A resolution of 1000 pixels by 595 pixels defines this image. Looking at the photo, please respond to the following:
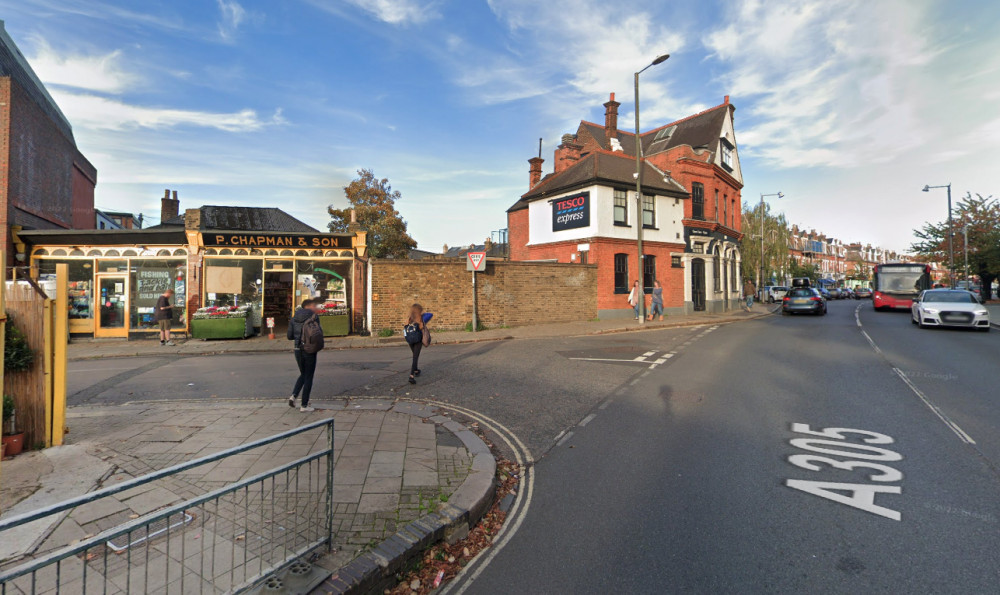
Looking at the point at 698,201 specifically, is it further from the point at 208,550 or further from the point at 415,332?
the point at 208,550

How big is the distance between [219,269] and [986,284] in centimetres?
5016

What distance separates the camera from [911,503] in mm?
3799

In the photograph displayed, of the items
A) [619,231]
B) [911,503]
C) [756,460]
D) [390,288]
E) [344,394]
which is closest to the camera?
→ [911,503]

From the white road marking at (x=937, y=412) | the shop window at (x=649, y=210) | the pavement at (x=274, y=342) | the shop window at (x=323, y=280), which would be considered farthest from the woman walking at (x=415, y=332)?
the shop window at (x=649, y=210)

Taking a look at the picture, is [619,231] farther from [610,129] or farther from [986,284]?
[986,284]

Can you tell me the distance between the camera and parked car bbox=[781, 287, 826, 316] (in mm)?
24422

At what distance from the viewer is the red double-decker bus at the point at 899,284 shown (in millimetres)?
24484

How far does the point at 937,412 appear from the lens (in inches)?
249

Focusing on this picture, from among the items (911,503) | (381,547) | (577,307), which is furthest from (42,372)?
(577,307)

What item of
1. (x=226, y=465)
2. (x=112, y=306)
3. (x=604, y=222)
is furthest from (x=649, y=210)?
(x=112, y=306)

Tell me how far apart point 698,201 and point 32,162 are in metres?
30.9

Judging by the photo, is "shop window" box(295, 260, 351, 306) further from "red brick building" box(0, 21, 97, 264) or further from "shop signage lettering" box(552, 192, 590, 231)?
"shop signage lettering" box(552, 192, 590, 231)

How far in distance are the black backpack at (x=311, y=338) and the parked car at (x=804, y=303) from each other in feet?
84.8

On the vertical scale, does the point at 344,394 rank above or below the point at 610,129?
below
